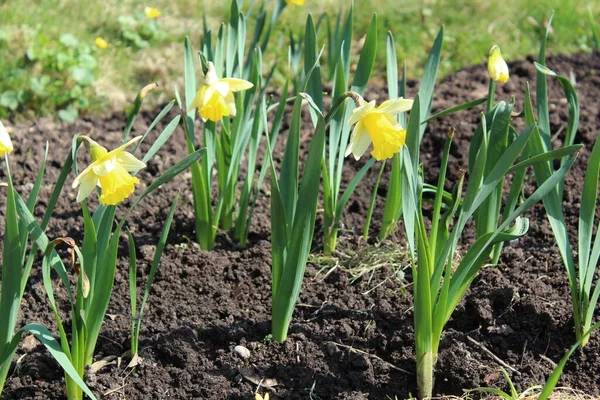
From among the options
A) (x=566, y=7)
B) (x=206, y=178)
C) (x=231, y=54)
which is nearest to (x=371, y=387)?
(x=206, y=178)

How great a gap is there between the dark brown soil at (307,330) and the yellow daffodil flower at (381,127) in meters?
0.26

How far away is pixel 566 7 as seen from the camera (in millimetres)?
5289

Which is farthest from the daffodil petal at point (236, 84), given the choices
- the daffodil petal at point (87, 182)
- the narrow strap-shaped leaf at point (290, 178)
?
the daffodil petal at point (87, 182)

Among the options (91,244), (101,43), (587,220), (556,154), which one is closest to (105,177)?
(91,244)

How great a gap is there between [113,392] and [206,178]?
81cm

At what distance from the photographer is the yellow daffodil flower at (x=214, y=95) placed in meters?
2.15

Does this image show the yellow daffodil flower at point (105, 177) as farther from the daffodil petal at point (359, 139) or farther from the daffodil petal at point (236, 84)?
the daffodil petal at point (359, 139)

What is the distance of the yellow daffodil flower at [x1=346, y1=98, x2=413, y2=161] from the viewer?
207 cm

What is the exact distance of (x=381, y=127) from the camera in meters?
2.07

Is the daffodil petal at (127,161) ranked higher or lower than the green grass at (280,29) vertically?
higher

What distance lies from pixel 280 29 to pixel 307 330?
279 cm

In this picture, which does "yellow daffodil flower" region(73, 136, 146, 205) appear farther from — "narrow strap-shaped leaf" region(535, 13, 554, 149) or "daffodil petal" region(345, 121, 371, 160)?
"narrow strap-shaped leaf" region(535, 13, 554, 149)

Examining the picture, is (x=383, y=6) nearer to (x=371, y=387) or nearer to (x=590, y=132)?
(x=590, y=132)

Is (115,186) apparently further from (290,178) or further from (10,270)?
(290,178)
